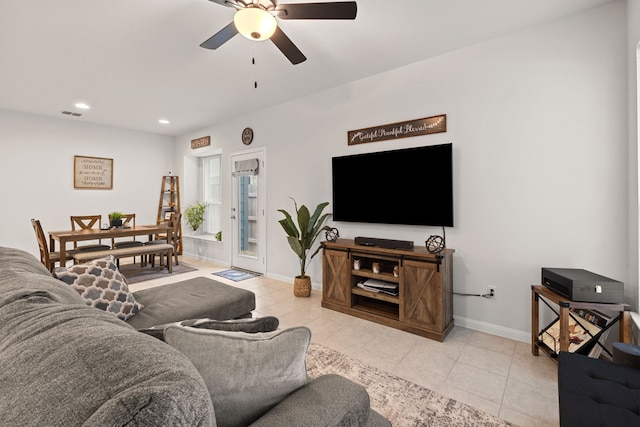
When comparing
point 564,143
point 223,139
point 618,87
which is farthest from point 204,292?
point 223,139

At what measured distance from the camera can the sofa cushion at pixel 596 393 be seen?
42.3 inches

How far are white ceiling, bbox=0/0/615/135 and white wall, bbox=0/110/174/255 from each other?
0.79 m

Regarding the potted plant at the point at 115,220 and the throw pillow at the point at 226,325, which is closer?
the throw pillow at the point at 226,325

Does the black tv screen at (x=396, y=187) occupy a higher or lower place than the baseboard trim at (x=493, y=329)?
higher

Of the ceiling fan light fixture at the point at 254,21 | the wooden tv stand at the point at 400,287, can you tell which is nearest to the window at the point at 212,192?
the wooden tv stand at the point at 400,287

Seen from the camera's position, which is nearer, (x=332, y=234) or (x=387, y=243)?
(x=387, y=243)

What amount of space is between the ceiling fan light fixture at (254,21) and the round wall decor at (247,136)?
10.4 feet

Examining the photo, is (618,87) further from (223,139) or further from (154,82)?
(223,139)

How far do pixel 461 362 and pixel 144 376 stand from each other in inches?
94.2

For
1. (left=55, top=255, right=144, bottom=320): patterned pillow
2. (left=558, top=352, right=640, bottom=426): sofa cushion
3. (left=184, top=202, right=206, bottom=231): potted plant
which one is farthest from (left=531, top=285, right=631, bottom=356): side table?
(left=184, top=202, right=206, bottom=231): potted plant

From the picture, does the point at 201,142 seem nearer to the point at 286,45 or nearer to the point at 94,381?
the point at 286,45

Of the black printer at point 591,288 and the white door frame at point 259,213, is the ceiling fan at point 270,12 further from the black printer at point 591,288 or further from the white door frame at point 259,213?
the white door frame at point 259,213

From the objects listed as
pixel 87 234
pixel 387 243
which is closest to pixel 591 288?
pixel 387 243

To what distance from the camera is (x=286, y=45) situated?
2.24m
